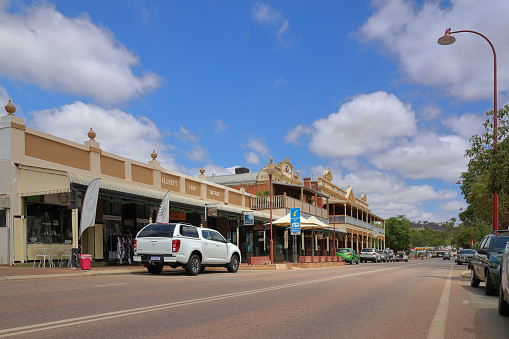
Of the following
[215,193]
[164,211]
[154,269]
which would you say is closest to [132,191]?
[164,211]

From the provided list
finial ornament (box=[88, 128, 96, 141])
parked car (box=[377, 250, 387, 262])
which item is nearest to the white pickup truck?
finial ornament (box=[88, 128, 96, 141])

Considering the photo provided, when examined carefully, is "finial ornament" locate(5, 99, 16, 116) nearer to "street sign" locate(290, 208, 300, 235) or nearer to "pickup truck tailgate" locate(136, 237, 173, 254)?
"pickup truck tailgate" locate(136, 237, 173, 254)

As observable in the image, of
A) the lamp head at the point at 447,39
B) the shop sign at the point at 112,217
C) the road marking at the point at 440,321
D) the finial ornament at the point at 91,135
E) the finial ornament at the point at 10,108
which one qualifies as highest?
the lamp head at the point at 447,39

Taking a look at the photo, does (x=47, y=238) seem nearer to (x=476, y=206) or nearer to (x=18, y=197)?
(x=18, y=197)

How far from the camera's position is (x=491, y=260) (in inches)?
457

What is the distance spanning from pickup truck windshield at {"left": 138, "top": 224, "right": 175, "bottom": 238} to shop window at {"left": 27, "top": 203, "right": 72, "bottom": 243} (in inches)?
222

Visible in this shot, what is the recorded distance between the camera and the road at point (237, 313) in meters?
6.49

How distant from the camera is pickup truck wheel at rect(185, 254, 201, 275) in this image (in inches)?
684

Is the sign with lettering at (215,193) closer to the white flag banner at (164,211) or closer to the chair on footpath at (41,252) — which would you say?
the white flag banner at (164,211)

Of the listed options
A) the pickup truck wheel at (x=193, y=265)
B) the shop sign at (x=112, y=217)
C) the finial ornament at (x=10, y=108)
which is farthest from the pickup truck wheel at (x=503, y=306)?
the shop sign at (x=112, y=217)

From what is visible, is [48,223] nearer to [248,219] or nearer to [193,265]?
[193,265]

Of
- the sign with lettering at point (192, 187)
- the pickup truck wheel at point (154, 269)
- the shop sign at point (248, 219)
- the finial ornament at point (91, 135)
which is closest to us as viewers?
the pickup truck wheel at point (154, 269)

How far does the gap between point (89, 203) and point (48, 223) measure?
10.8ft

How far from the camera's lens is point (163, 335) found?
20.0ft
